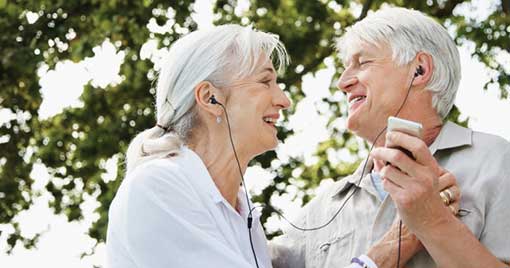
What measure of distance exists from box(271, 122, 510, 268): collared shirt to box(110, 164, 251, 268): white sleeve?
598 mm

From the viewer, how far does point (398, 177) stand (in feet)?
12.8

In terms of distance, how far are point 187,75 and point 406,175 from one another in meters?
0.93

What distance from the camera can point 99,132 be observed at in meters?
9.56

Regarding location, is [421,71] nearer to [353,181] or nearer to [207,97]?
[353,181]

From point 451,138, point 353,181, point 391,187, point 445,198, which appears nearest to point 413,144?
point 391,187

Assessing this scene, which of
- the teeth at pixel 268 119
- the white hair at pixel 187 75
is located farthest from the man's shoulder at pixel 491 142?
the white hair at pixel 187 75

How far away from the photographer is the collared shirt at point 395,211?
4082 mm

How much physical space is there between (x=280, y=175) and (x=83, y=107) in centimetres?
181

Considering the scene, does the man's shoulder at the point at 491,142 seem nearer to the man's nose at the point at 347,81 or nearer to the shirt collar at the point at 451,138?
the shirt collar at the point at 451,138

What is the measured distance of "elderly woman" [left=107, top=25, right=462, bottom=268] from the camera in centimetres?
399

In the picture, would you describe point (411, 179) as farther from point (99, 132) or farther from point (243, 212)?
point (99, 132)

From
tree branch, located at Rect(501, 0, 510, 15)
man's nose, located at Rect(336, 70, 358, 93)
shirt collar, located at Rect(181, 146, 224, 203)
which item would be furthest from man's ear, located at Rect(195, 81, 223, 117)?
tree branch, located at Rect(501, 0, 510, 15)

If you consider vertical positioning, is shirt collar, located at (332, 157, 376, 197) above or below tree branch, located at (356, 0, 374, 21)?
above

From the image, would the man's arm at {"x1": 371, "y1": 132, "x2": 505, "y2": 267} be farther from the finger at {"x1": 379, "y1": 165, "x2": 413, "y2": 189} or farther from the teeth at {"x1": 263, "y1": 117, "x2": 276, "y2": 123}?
the teeth at {"x1": 263, "y1": 117, "x2": 276, "y2": 123}
